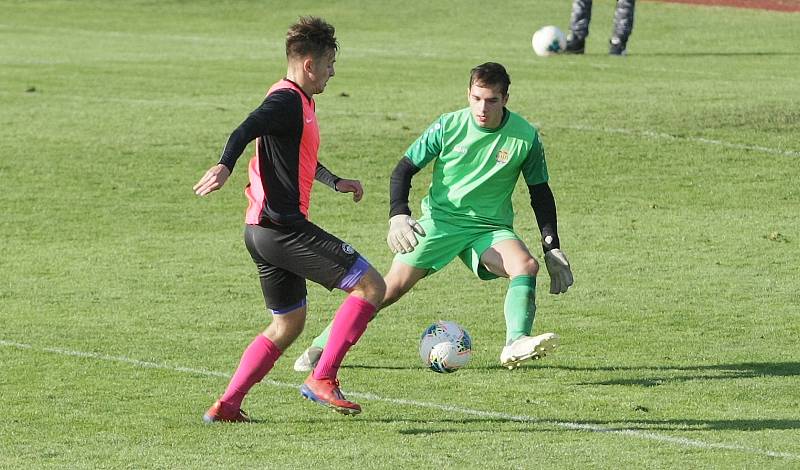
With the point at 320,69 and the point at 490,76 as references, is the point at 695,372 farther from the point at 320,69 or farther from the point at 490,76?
the point at 320,69

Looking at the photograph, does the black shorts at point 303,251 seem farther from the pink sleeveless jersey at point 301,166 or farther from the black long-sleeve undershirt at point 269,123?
the black long-sleeve undershirt at point 269,123

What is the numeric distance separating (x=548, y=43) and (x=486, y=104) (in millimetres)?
18988

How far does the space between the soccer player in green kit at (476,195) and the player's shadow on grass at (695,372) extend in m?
0.71

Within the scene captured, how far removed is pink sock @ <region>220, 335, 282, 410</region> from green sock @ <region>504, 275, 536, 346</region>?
1.44m

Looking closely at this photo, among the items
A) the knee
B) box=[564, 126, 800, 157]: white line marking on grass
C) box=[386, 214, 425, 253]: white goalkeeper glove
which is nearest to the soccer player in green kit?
box=[386, 214, 425, 253]: white goalkeeper glove

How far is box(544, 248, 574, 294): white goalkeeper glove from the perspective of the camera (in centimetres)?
915

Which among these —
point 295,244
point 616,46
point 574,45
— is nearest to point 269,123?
point 295,244

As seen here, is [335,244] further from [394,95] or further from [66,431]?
[394,95]

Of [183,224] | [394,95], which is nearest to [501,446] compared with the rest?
[183,224]

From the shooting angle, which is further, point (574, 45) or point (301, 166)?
point (574, 45)

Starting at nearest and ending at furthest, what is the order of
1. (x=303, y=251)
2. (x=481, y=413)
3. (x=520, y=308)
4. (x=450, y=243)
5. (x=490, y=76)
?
(x=303, y=251), (x=481, y=413), (x=520, y=308), (x=490, y=76), (x=450, y=243)

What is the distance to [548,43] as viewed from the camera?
1099 inches

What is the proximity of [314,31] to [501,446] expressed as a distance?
2.39 metres

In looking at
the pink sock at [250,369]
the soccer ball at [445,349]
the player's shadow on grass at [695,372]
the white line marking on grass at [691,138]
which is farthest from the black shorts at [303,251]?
the white line marking on grass at [691,138]
